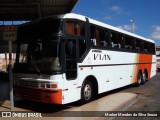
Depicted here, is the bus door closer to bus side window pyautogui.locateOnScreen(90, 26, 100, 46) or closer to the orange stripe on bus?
bus side window pyautogui.locateOnScreen(90, 26, 100, 46)

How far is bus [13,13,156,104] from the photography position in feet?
26.2

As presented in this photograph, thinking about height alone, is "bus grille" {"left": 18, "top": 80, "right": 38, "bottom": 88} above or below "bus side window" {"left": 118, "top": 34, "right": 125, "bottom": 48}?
below

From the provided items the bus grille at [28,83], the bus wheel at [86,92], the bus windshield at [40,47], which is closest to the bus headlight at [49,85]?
the bus grille at [28,83]

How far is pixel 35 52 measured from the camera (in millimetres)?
8539

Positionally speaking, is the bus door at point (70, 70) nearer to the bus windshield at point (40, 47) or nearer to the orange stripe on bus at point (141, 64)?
Answer: the bus windshield at point (40, 47)

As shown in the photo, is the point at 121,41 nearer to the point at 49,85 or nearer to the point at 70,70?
the point at 70,70

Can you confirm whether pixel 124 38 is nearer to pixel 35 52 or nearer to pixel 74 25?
pixel 74 25

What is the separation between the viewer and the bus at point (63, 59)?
8000 millimetres

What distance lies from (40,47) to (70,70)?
1274 mm

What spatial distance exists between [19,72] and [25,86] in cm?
56

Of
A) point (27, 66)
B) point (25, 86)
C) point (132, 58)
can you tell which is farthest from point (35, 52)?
point (132, 58)

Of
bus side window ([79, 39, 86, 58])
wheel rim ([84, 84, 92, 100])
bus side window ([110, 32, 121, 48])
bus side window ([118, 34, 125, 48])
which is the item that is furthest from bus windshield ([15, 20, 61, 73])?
bus side window ([118, 34, 125, 48])

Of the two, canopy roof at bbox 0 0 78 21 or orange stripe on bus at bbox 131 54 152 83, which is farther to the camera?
orange stripe on bus at bbox 131 54 152 83

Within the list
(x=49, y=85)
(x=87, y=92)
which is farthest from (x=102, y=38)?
(x=49, y=85)
